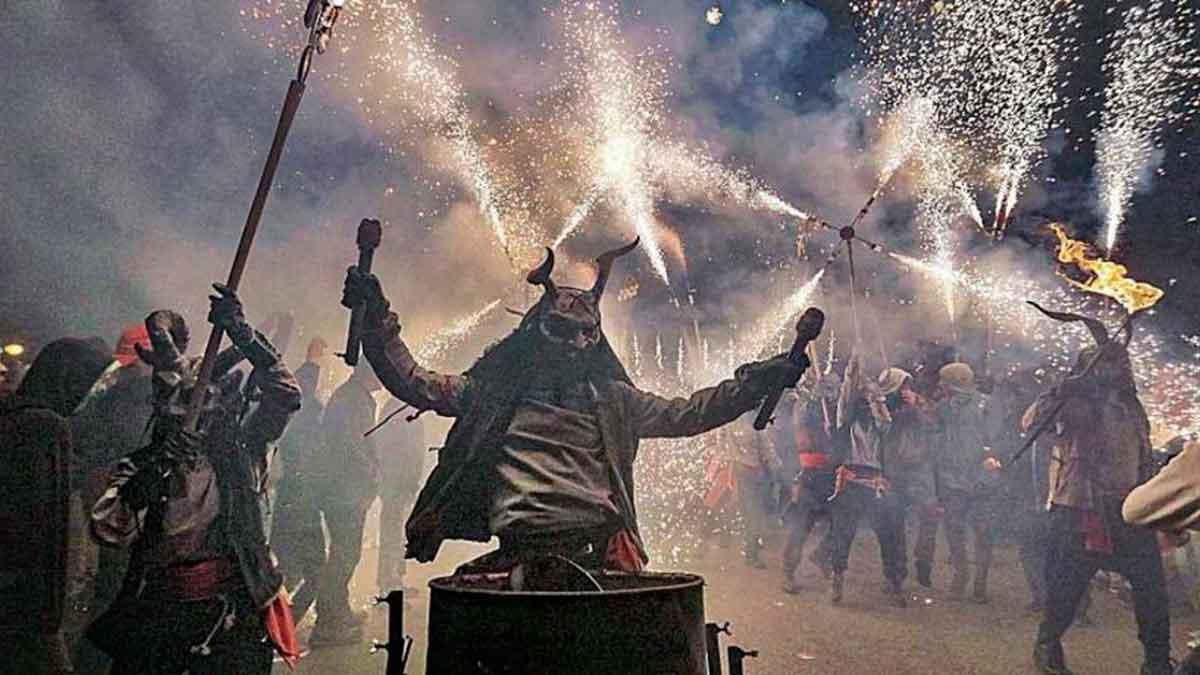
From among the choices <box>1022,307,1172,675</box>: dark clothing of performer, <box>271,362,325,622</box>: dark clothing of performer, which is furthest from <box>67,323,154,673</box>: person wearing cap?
<box>1022,307,1172,675</box>: dark clothing of performer

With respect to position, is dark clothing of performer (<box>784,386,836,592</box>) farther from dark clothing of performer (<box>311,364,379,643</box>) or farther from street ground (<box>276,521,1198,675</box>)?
dark clothing of performer (<box>311,364,379,643</box>)

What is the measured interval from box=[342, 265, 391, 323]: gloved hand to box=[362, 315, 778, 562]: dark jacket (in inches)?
6.4

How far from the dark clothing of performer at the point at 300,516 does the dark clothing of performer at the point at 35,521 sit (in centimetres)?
186

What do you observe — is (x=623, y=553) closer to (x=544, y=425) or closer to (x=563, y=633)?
(x=544, y=425)

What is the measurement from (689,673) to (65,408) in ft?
15.9

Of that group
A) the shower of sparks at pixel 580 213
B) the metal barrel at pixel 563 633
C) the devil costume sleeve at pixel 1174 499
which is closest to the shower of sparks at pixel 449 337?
the shower of sparks at pixel 580 213

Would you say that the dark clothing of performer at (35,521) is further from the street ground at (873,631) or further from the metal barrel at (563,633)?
the metal barrel at (563,633)

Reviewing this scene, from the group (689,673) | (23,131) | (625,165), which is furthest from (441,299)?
(689,673)

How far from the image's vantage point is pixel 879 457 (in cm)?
825

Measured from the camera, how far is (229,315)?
13.8 feet

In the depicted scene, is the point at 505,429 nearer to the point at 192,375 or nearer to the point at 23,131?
the point at 192,375

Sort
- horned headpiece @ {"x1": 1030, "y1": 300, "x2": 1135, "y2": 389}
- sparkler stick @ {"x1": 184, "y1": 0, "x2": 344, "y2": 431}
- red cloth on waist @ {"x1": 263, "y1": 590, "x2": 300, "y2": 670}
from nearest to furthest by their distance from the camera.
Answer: sparkler stick @ {"x1": 184, "y1": 0, "x2": 344, "y2": 431} < red cloth on waist @ {"x1": 263, "y1": 590, "x2": 300, "y2": 670} < horned headpiece @ {"x1": 1030, "y1": 300, "x2": 1135, "y2": 389}

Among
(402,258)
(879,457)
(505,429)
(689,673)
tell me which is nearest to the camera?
(689,673)

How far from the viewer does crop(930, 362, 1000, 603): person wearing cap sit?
25.7 feet
